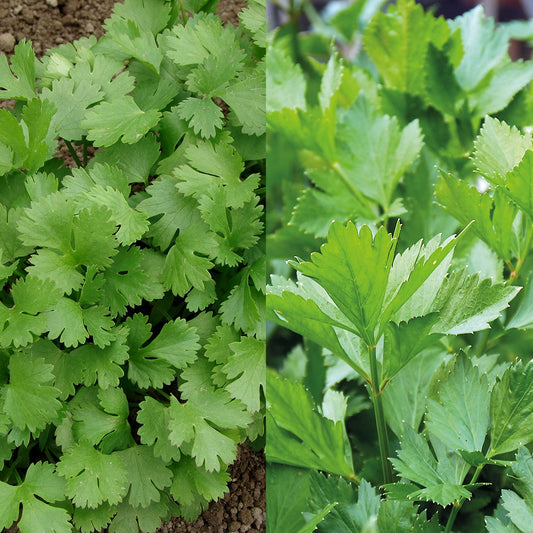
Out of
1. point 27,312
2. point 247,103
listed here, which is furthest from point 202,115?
point 27,312

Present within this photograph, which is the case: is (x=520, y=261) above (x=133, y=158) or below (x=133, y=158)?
above

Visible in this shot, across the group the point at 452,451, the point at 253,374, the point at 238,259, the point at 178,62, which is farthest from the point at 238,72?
the point at 452,451

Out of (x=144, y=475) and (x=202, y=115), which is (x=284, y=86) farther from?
(x=144, y=475)

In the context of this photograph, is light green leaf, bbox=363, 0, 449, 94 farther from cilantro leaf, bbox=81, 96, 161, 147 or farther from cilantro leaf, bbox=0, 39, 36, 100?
cilantro leaf, bbox=0, 39, 36, 100

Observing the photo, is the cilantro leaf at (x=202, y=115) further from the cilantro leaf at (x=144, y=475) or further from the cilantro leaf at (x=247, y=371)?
the cilantro leaf at (x=144, y=475)

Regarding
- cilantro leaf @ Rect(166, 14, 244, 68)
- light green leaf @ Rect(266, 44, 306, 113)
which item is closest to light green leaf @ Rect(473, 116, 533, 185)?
→ light green leaf @ Rect(266, 44, 306, 113)

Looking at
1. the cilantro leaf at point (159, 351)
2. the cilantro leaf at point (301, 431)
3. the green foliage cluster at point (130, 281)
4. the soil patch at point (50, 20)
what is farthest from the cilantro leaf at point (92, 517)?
the soil patch at point (50, 20)
